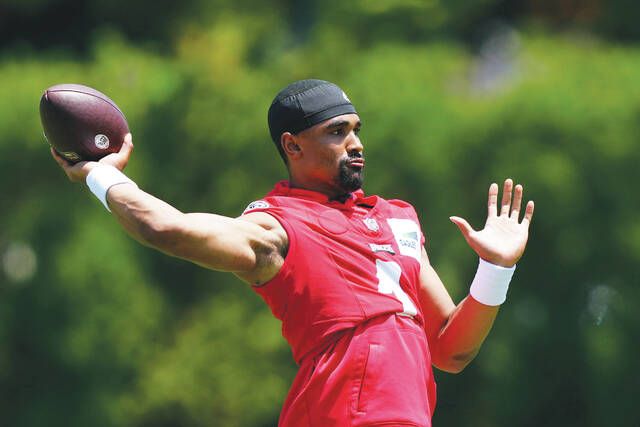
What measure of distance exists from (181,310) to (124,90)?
217 cm

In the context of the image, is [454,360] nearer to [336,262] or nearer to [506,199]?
[506,199]

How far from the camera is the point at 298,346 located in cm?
432

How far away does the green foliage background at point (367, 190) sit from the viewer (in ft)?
36.3

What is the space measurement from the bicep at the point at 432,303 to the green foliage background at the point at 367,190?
6.06 m

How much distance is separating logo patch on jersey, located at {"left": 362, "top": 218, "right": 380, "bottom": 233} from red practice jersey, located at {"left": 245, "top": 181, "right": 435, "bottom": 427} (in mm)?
68

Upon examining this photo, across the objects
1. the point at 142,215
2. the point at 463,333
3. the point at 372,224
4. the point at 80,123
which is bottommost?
the point at 463,333

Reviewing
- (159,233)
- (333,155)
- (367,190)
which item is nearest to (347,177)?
(333,155)

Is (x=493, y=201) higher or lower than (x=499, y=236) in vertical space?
higher

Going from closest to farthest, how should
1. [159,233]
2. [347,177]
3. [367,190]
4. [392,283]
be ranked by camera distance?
[159,233] < [392,283] < [347,177] < [367,190]

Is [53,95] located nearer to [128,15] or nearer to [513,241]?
[513,241]

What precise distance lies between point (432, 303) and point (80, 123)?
1458 millimetres

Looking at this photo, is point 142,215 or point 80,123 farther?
point 80,123

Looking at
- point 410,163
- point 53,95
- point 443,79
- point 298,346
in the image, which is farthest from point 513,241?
point 443,79

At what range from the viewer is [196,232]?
392 cm
